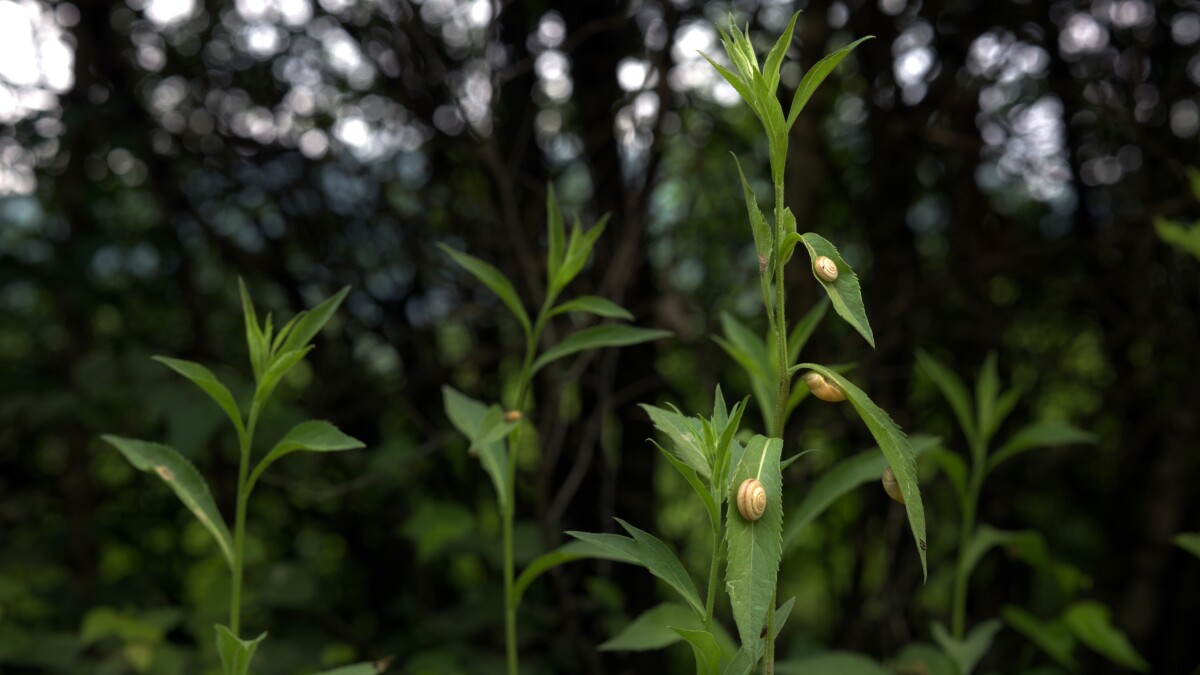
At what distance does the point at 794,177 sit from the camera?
9.02ft

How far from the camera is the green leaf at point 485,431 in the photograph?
131 cm

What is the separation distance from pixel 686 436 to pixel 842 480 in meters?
0.45

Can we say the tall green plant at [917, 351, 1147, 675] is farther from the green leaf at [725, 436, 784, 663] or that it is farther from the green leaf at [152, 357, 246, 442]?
the green leaf at [152, 357, 246, 442]

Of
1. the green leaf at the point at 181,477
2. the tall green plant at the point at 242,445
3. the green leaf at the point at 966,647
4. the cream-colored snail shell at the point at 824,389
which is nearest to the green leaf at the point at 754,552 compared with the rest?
the cream-colored snail shell at the point at 824,389

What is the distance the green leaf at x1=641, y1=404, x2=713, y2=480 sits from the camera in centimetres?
95

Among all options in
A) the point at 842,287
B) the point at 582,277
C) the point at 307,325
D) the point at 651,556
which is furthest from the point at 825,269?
the point at 582,277

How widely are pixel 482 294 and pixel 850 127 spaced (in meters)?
1.39

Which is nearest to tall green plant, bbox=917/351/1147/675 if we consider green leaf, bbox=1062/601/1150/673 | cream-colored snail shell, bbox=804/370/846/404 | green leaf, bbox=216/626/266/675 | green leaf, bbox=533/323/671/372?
green leaf, bbox=1062/601/1150/673

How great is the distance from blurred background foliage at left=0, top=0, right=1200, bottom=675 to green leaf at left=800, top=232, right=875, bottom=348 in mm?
1481

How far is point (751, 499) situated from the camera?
2.68 feet

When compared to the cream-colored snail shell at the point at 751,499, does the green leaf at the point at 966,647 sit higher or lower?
lower

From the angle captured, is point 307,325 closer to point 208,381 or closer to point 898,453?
point 208,381

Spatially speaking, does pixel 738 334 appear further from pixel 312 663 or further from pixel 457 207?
Result: pixel 457 207

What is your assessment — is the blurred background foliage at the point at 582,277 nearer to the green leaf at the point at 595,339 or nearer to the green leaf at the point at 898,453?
the green leaf at the point at 595,339
